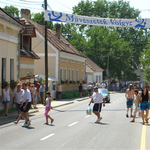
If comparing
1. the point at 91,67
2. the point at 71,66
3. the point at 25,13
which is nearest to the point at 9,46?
the point at 25,13

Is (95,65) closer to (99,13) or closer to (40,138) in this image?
(99,13)

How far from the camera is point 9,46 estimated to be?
22.6m

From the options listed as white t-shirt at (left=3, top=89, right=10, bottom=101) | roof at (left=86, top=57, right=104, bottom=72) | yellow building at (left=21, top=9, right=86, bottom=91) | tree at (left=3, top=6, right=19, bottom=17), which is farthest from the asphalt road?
tree at (left=3, top=6, right=19, bottom=17)

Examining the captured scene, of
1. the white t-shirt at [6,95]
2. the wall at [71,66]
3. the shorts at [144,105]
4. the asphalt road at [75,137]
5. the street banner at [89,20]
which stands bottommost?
the asphalt road at [75,137]

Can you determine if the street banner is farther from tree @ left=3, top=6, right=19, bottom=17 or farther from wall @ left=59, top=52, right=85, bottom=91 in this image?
tree @ left=3, top=6, right=19, bottom=17

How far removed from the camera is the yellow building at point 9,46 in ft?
69.7

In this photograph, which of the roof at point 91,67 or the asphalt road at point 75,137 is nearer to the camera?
the asphalt road at point 75,137

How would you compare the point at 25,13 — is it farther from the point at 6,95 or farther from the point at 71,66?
the point at 6,95

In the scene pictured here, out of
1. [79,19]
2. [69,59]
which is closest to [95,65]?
[69,59]

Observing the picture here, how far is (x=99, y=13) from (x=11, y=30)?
55340 millimetres

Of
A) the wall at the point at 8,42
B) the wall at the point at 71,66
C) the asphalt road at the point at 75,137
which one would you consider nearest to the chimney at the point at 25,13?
the wall at the point at 71,66

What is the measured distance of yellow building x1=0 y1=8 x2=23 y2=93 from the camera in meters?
21.2

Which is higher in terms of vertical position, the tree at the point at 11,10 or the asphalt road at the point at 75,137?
the tree at the point at 11,10

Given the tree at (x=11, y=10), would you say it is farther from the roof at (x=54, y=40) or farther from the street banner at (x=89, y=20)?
the street banner at (x=89, y=20)
